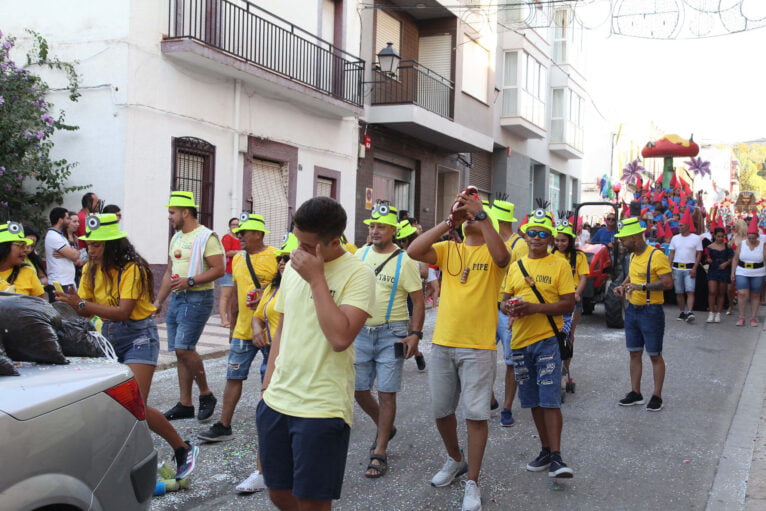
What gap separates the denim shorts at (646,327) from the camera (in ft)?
21.5

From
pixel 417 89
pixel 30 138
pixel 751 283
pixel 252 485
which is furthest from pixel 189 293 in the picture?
pixel 417 89

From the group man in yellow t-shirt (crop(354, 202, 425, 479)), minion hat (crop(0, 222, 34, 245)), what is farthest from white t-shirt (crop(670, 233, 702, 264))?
minion hat (crop(0, 222, 34, 245))

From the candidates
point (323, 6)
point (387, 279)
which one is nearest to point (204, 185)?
point (323, 6)

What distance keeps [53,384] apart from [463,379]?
7.96ft

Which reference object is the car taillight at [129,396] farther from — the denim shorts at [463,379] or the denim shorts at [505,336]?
the denim shorts at [505,336]

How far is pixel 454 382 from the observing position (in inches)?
174

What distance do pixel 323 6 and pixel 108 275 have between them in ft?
41.4

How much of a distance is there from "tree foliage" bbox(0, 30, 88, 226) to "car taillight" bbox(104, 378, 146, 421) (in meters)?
8.33

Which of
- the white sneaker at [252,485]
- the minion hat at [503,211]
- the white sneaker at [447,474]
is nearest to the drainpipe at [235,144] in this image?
the minion hat at [503,211]

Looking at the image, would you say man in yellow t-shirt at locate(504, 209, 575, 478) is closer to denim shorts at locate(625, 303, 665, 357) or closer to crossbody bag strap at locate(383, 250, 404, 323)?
crossbody bag strap at locate(383, 250, 404, 323)

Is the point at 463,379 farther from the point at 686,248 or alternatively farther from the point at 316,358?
the point at 686,248

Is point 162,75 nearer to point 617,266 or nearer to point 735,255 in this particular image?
point 617,266

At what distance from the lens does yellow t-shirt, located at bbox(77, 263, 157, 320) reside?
14.9 ft

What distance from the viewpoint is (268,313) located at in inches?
200
